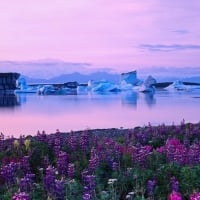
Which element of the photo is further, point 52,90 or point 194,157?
point 52,90

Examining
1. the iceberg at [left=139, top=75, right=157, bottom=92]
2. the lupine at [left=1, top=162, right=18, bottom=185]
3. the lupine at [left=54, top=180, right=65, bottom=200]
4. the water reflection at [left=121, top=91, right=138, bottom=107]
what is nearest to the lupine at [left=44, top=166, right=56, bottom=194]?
the lupine at [left=54, top=180, right=65, bottom=200]

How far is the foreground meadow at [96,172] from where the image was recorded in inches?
278

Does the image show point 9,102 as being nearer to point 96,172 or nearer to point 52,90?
point 52,90

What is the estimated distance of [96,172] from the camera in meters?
8.73

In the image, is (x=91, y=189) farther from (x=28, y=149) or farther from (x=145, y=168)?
(x=28, y=149)

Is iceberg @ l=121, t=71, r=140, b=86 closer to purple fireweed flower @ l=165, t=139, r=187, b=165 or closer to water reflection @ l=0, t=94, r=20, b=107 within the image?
water reflection @ l=0, t=94, r=20, b=107

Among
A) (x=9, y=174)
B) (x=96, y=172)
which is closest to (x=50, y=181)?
(x=9, y=174)

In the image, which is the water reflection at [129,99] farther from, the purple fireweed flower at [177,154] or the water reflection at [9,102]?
the purple fireweed flower at [177,154]

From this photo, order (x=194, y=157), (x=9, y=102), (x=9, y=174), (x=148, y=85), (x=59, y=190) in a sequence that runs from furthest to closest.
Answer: (x=148, y=85) < (x=9, y=102) < (x=194, y=157) < (x=9, y=174) < (x=59, y=190)

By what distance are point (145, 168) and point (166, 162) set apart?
74 centimetres

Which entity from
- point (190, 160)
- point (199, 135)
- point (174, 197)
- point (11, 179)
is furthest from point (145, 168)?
point (199, 135)

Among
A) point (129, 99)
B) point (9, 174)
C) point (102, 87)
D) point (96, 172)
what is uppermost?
point (9, 174)

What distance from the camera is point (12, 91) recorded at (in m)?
156

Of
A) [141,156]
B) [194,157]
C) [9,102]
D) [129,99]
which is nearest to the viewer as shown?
[141,156]
